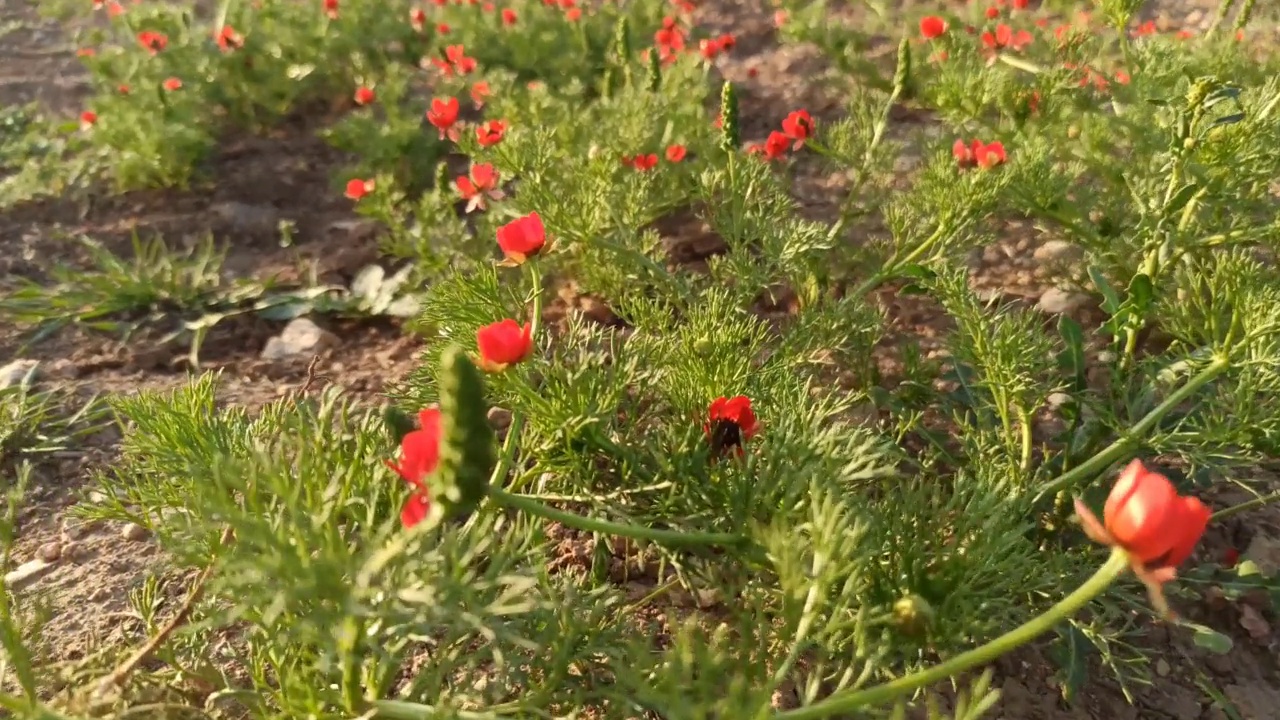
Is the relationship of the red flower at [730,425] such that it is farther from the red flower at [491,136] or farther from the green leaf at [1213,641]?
the red flower at [491,136]

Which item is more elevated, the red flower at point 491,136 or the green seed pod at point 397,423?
the green seed pod at point 397,423

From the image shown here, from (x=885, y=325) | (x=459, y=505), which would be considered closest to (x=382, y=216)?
(x=885, y=325)

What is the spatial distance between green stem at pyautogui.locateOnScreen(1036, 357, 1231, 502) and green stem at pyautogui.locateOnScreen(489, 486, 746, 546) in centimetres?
61

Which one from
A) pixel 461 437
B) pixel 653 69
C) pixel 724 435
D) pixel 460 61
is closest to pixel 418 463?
pixel 461 437

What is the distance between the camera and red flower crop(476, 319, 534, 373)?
1175mm

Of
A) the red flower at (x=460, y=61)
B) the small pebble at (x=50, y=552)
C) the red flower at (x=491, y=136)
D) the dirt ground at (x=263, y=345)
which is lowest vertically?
the dirt ground at (x=263, y=345)

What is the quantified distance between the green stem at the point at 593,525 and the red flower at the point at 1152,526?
17.9 inches

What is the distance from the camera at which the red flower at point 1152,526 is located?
0.88m

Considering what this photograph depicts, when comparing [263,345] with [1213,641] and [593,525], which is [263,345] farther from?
[1213,641]

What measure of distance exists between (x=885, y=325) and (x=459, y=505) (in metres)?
1.53

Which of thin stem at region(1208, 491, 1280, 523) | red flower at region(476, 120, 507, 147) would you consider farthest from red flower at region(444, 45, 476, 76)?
thin stem at region(1208, 491, 1280, 523)

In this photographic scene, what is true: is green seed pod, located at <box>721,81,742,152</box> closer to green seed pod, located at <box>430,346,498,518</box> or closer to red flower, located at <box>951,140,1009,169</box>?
red flower, located at <box>951,140,1009,169</box>

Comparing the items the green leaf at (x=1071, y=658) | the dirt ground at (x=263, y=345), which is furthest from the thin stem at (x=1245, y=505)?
the green leaf at (x=1071, y=658)

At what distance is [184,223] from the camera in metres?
3.14
